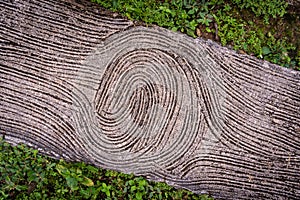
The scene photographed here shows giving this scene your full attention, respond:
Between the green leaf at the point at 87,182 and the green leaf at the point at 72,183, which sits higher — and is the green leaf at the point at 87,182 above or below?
above

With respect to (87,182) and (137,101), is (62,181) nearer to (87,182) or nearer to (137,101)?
(87,182)

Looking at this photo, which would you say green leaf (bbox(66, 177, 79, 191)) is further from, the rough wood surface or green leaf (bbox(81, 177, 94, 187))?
the rough wood surface

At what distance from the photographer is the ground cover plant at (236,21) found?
8.57 feet

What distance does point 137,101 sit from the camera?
2580 mm

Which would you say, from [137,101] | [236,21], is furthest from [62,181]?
[236,21]

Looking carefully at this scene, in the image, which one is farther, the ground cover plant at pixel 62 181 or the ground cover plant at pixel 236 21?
the ground cover plant at pixel 236 21

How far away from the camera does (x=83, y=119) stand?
8.39 ft

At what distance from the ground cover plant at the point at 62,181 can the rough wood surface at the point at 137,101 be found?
66 millimetres

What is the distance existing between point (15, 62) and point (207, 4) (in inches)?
57.2

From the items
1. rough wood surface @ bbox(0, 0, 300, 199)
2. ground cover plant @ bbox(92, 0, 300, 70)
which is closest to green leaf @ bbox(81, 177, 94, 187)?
rough wood surface @ bbox(0, 0, 300, 199)

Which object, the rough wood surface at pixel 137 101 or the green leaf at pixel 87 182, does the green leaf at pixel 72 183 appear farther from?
the rough wood surface at pixel 137 101

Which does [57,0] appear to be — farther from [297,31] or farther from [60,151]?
[297,31]

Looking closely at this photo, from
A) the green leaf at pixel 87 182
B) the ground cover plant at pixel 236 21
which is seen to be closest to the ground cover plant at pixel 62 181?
the green leaf at pixel 87 182

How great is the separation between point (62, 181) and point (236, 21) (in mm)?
1720
